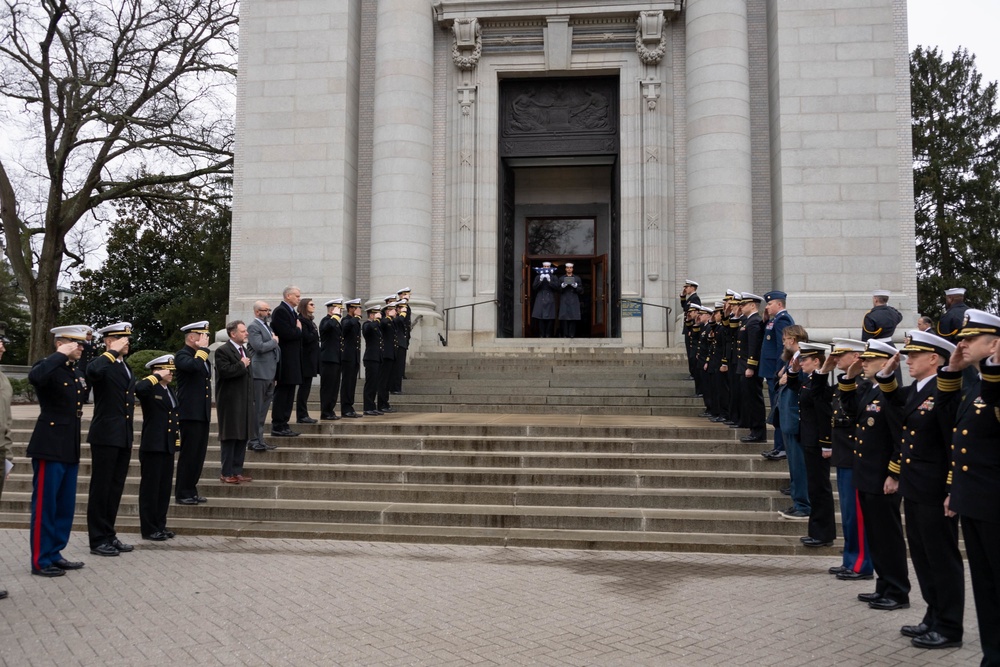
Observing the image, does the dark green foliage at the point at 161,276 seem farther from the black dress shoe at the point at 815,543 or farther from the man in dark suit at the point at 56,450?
the black dress shoe at the point at 815,543

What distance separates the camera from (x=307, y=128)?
18.5 meters

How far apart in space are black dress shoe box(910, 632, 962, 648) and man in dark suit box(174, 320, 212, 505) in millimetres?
7137

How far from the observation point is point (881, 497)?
19.3 feet

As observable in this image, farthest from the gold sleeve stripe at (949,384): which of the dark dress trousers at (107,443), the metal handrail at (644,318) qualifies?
the metal handrail at (644,318)

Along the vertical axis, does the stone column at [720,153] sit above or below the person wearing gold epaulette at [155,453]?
above

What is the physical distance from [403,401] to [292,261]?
577 centimetres

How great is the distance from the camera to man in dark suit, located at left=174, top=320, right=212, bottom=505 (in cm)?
889

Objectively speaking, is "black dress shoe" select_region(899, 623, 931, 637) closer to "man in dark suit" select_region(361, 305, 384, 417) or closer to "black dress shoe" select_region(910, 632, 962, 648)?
"black dress shoe" select_region(910, 632, 962, 648)

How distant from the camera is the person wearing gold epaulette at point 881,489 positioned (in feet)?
19.0

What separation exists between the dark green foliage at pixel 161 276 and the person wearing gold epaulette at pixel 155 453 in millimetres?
23595

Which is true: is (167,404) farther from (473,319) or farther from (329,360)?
(473,319)

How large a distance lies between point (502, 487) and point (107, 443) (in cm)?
420

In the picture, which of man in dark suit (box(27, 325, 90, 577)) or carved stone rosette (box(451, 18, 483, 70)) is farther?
carved stone rosette (box(451, 18, 483, 70))

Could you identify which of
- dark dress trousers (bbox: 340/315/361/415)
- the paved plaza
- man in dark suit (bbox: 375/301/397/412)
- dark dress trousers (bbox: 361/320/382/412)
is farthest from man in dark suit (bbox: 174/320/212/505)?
man in dark suit (bbox: 375/301/397/412)
